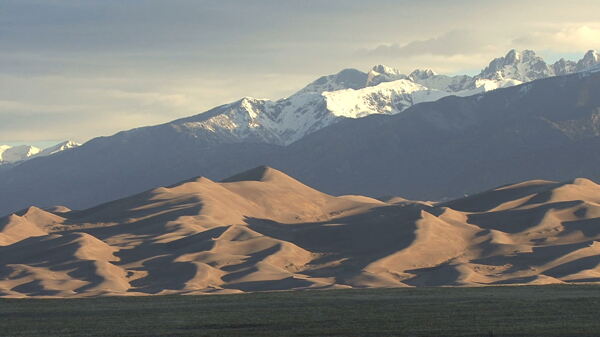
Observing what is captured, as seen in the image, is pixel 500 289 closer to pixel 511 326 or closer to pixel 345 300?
pixel 345 300

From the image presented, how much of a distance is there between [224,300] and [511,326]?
44.2m

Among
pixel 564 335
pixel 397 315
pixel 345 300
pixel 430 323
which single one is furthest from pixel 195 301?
pixel 564 335

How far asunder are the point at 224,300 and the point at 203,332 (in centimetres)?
3695

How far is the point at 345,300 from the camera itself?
10712cm

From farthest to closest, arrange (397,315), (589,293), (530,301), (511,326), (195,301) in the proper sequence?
(195,301), (589,293), (530,301), (397,315), (511,326)

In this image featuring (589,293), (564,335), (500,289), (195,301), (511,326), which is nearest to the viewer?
(564,335)

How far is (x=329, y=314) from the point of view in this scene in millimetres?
90250

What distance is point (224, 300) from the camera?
4496 inches

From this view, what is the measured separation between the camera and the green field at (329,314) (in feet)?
249

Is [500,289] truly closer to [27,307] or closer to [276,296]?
[276,296]

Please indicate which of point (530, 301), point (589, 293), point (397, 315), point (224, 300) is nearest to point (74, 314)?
point (224, 300)

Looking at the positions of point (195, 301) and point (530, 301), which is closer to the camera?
point (530, 301)

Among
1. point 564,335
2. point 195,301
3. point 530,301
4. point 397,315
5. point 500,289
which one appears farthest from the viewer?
point 500,289

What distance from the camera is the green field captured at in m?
75.8
